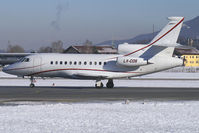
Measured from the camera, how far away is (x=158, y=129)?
476 inches

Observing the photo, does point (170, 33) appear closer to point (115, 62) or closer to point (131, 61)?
point (131, 61)

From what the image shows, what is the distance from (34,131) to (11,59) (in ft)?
298

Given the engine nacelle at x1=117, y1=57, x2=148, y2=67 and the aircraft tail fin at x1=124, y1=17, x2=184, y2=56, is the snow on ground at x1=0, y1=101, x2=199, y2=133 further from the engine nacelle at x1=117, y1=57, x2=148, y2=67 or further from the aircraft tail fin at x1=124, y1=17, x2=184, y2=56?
the aircraft tail fin at x1=124, y1=17, x2=184, y2=56

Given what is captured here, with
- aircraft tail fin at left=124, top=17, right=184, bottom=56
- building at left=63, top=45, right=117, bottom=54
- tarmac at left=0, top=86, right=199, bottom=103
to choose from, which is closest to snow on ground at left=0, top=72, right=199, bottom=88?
aircraft tail fin at left=124, top=17, right=184, bottom=56

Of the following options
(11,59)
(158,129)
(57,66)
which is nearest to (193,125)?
(158,129)

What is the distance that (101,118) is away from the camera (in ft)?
47.3

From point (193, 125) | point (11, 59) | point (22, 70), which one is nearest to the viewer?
point (193, 125)

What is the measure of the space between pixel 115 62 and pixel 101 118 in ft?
65.3

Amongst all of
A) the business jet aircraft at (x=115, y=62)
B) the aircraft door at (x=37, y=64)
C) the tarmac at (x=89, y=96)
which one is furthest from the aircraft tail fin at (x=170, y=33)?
the aircraft door at (x=37, y=64)

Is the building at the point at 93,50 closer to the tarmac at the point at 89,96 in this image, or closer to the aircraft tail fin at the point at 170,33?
the aircraft tail fin at the point at 170,33

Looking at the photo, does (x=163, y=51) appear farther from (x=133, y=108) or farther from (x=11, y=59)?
(x=11, y=59)

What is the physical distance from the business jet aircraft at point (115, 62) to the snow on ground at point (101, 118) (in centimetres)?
1434

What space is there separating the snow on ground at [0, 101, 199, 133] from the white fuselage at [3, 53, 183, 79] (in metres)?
14.8

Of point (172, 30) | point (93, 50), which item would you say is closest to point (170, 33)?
point (172, 30)
